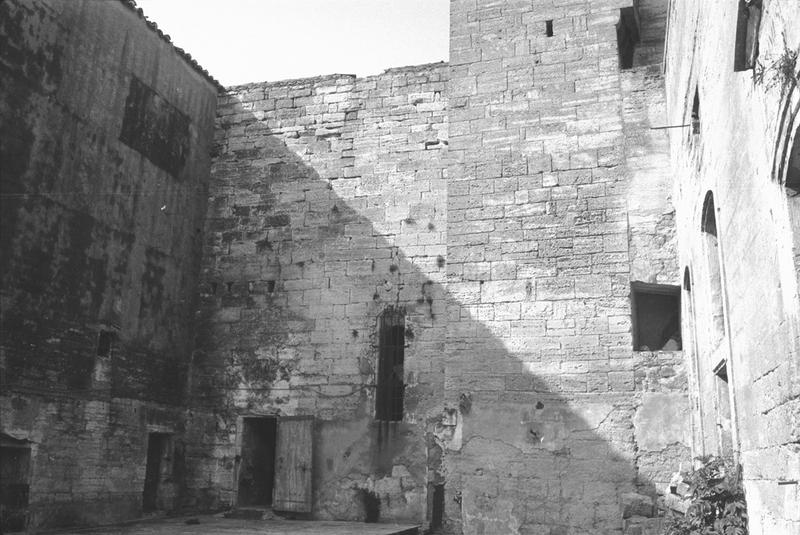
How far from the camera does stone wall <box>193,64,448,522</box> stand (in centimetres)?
947

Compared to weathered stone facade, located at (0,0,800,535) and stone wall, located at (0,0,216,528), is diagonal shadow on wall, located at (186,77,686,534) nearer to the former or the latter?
weathered stone facade, located at (0,0,800,535)

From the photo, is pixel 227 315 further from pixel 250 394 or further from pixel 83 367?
pixel 83 367

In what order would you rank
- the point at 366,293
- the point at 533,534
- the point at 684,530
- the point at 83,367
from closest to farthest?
the point at 684,530 → the point at 533,534 → the point at 83,367 → the point at 366,293

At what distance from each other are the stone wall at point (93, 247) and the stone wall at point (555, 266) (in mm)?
3975

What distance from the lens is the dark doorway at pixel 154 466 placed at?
31.7 ft

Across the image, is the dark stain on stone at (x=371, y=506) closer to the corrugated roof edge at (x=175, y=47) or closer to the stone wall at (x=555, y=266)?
the stone wall at (x=555, y=266)

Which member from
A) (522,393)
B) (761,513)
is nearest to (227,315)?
(522,393)

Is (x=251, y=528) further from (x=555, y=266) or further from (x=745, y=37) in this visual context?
(x=745, y=37)

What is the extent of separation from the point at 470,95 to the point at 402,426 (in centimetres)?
420

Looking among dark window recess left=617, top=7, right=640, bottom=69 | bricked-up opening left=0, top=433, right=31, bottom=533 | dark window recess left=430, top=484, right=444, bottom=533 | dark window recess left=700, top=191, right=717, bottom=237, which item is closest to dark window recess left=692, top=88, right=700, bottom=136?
dark window recess left=700, top=191, right=717, bottom=237

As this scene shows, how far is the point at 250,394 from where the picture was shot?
33.4 ft

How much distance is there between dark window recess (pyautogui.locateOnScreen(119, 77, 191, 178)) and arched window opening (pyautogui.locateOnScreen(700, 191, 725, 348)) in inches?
277

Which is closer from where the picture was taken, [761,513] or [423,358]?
[761,513]

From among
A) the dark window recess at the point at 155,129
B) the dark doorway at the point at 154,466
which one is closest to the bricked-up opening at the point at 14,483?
the dark doorway at the point at 154,466
